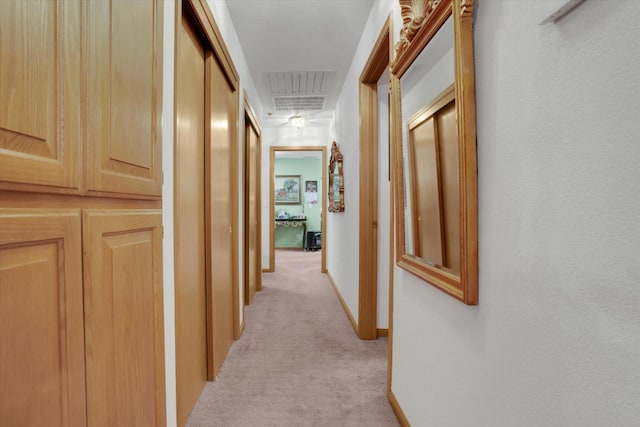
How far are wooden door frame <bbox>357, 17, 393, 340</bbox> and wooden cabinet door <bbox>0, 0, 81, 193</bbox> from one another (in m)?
2.07

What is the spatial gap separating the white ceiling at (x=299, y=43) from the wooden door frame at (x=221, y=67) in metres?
0.39

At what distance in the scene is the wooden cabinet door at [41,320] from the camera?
18.8 inches

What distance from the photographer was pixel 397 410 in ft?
5.04

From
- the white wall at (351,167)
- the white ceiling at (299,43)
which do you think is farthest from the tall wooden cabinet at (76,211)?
the white wall at (351,167)

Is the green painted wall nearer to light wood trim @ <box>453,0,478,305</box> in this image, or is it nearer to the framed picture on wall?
the framed picture on wall

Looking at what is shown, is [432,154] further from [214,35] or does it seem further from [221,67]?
[221,67]

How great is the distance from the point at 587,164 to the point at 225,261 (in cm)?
204

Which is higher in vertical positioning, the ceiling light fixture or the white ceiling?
the white ceiling

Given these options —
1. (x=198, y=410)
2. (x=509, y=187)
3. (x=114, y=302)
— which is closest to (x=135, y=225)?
(x=114, y=302)

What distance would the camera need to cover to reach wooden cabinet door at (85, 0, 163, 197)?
0.66m

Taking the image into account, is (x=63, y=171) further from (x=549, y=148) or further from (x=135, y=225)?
(x=549, y=148)

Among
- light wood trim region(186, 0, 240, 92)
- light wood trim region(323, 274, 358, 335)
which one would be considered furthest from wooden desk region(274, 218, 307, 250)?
light wood trim region(186, 0, 240, 92)

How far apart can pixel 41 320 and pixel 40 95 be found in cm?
40

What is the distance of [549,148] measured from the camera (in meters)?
0.64
